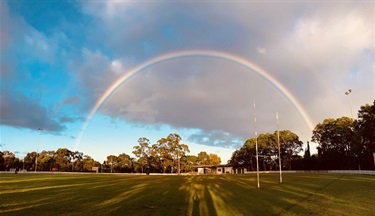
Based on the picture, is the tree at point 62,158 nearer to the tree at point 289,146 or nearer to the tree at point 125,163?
the tree at point 125,163

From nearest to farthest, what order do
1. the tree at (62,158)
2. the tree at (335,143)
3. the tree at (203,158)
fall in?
the tree at (335,143), the tree at (62,158), the tree at (203,158)

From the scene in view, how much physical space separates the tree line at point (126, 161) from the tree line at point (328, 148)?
3091 centimetres

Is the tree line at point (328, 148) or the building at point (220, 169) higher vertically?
the tree line at point (328, 148)

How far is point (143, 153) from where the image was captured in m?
127

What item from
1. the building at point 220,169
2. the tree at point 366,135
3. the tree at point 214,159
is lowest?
the building at point 220,169

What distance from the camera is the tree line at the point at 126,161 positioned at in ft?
404

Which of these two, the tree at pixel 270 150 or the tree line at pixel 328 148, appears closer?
the tree line at pixel 328 148

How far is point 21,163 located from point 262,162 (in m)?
124

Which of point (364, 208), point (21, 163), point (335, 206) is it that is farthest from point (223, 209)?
point (21, 163)

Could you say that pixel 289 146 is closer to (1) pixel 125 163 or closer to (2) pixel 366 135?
(2) pixel 366 135

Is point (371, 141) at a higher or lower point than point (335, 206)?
higher

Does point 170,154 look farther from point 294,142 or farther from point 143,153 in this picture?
point 294,142

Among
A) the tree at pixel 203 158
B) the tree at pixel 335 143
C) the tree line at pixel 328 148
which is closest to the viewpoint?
the tree line at pixel 328 148

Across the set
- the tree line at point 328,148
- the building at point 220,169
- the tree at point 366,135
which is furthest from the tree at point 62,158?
the tree at point 366,135
